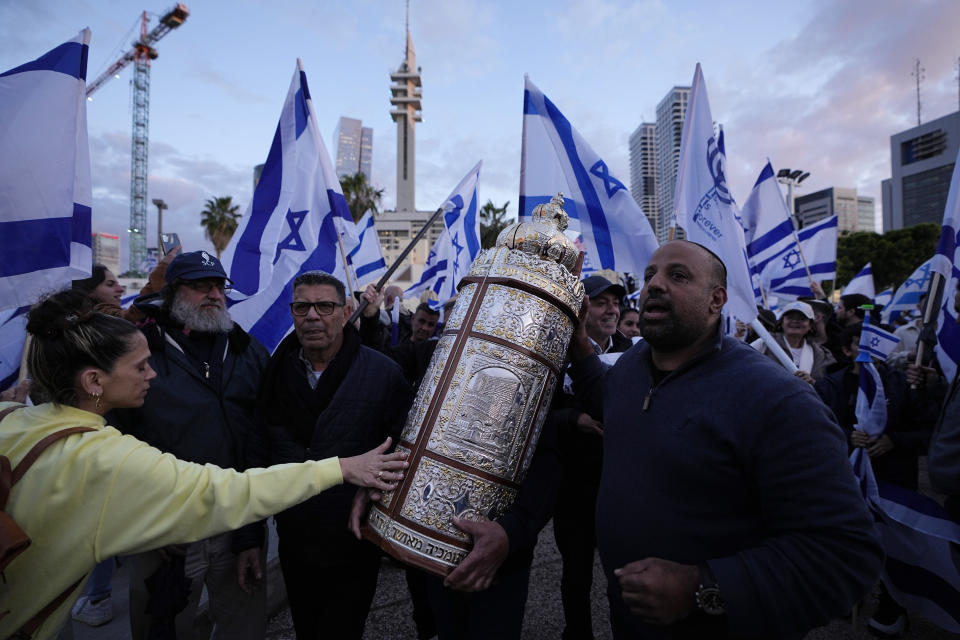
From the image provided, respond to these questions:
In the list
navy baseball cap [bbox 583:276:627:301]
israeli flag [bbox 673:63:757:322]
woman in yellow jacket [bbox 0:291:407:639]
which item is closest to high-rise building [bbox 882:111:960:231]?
israeli flag [bbox 673:63:757:322]

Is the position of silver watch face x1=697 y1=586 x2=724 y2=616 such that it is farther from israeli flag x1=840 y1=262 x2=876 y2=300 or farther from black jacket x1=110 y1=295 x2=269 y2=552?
israeli flag x1=840 y1=262 x2=876 y2=300

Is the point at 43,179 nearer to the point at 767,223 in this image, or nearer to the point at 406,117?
the point at 767,223

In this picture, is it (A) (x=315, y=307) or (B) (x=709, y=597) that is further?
(A) (x=315, y=307)

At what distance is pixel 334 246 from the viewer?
4961mm

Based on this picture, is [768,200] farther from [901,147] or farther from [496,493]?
[901,147]

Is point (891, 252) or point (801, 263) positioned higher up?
point (891, 252)

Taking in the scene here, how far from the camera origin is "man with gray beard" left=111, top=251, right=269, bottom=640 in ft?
8.86

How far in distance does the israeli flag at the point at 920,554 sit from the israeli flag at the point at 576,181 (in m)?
2.72

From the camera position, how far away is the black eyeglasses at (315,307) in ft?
9.15

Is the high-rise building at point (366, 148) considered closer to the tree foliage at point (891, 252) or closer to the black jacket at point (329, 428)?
the tree foliage at point (891, 252)

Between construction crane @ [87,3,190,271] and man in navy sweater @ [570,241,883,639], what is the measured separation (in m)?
86.8

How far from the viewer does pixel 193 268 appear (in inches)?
122

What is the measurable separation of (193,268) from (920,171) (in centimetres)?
8966

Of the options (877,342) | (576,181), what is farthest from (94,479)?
(877,342)
